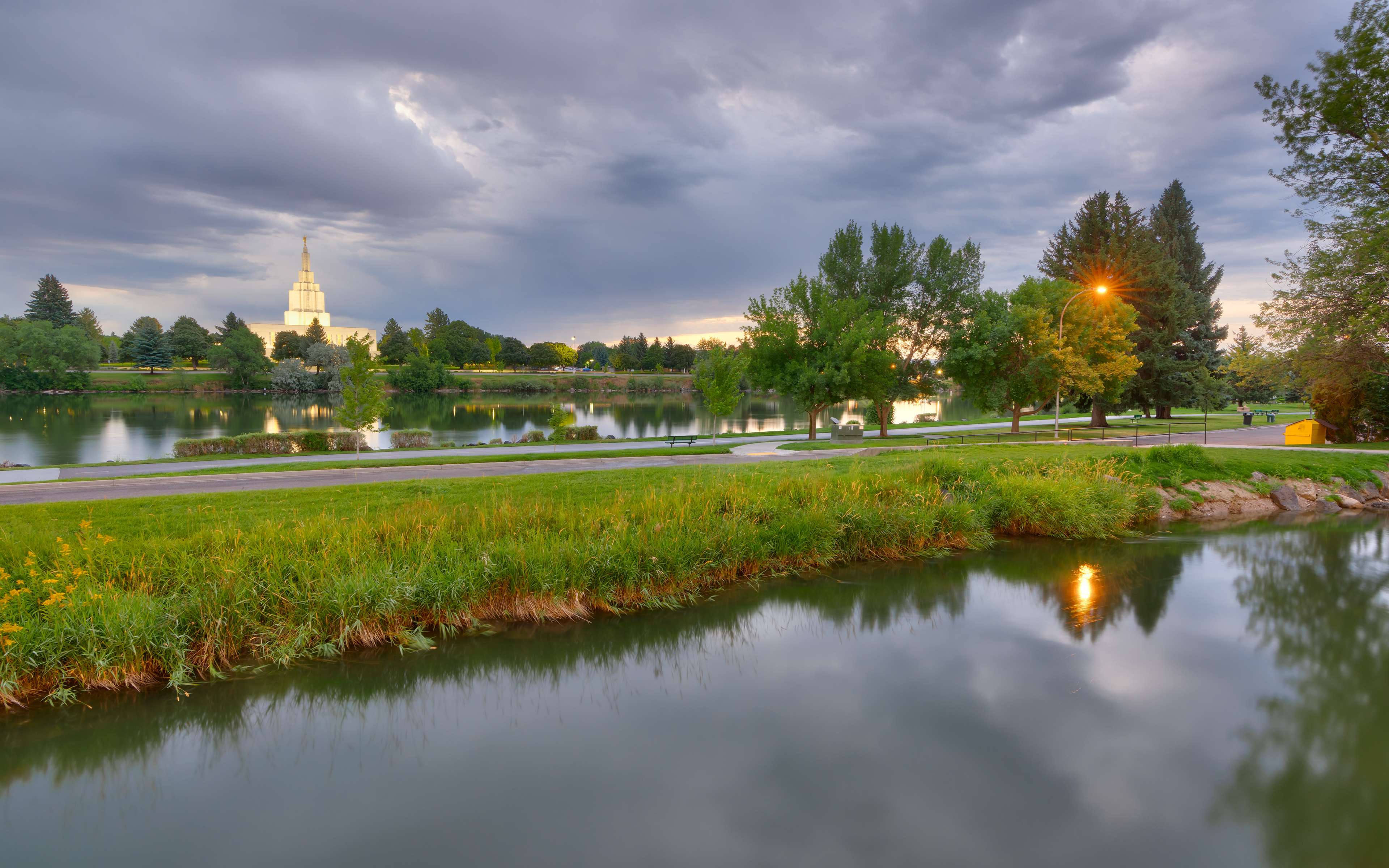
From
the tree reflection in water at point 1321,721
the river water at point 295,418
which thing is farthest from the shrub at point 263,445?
the tree reflection in water at point 1321,721

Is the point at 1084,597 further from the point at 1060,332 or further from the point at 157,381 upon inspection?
the point at 157,381

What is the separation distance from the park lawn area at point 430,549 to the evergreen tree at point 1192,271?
34859 mm

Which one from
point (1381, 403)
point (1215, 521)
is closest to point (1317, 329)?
point (1381, 403)

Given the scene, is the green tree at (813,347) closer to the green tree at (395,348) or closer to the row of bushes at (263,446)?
the row of bushes at (263,446)

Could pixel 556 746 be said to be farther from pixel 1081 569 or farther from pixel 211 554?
pixel 1081 569

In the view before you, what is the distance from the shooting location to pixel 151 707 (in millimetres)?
7605

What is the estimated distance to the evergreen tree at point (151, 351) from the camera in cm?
10406

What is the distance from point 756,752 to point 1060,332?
1297 inches

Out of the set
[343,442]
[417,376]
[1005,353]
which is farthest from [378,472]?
[417,376]

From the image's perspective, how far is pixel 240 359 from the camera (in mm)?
99375

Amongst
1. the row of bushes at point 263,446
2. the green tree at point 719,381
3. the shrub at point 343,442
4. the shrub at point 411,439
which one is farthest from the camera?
the green tree at point 719,381

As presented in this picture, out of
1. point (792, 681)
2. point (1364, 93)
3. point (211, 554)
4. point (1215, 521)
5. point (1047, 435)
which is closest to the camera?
point (792, 681)

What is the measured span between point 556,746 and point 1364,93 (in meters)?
37.5

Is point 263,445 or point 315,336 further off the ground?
point 315,336
